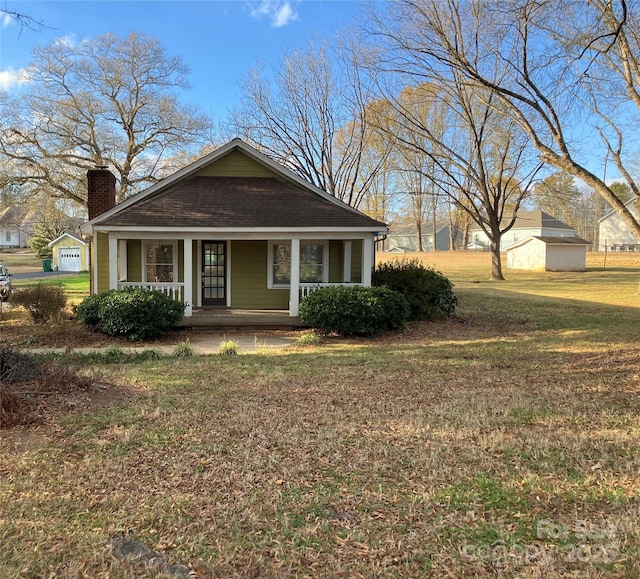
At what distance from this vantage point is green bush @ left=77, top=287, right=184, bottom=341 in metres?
10.3

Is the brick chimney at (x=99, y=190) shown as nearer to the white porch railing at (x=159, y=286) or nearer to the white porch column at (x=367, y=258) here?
the white porch railing at (x=159, y=286)

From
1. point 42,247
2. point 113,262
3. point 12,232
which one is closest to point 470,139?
point 113,262

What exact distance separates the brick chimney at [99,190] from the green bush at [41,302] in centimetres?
319

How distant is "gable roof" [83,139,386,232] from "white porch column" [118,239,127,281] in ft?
3.11

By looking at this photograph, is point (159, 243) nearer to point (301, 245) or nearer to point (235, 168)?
point (235, 168)

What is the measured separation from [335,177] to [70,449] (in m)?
23.9

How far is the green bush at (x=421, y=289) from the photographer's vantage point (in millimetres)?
12883

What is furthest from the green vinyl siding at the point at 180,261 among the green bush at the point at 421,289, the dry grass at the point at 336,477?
the dry grass at the point at 336,477

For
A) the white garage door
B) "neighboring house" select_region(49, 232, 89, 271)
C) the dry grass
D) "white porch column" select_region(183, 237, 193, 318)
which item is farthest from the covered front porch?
the white garage door

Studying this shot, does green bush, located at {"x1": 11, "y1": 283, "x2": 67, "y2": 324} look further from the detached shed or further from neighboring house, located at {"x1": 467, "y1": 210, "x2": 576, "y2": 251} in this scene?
neighboring house, located at {"x1": 467, "y1": 210, "x2": 576, "y2": 251}

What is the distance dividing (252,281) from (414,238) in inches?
2568

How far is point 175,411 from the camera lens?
5293mm

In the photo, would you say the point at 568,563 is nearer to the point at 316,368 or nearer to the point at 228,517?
the point at 228,517

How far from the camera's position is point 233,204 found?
12.6 metres
